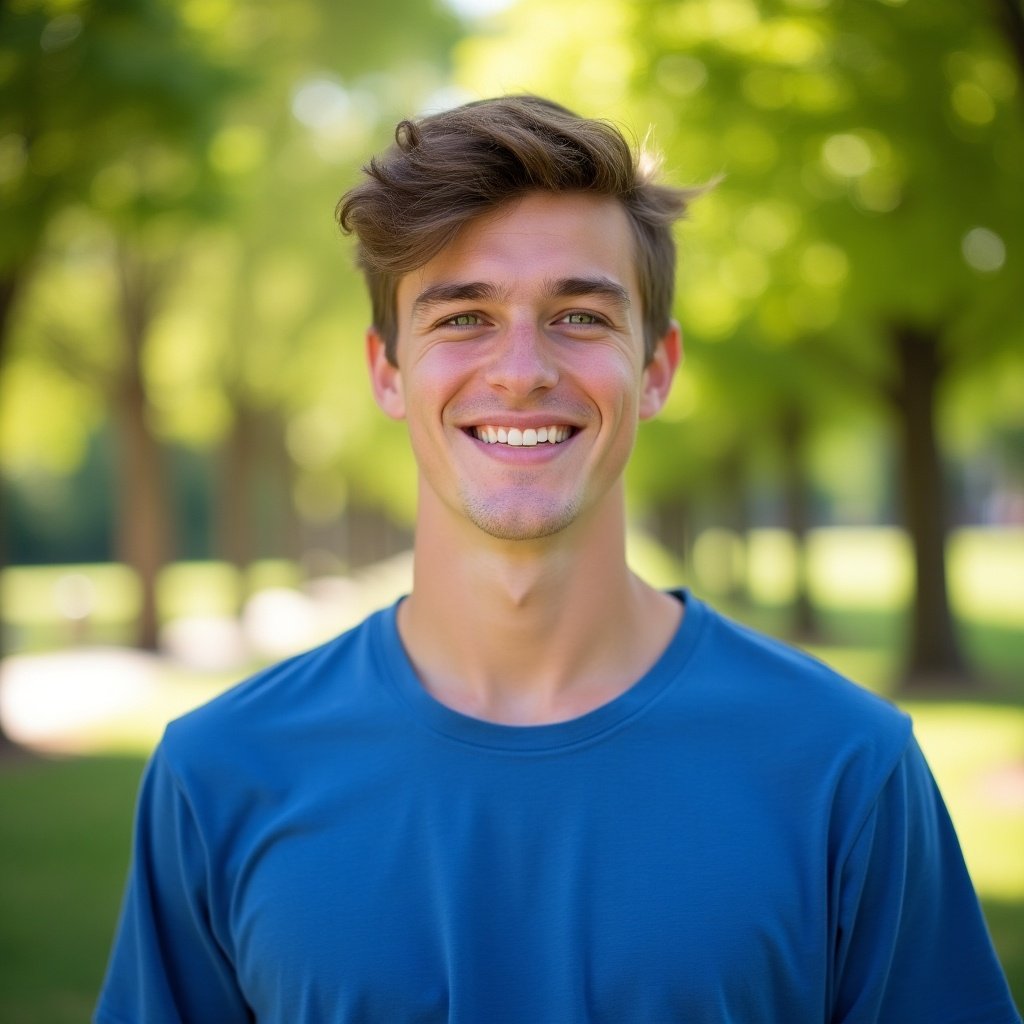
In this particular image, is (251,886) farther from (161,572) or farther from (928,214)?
(161,572)

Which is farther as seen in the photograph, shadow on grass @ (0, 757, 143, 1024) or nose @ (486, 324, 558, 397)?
shadow on grass @ (0, 757, 143, 1024)

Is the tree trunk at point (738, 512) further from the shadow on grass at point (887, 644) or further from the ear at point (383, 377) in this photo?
the ear at point (383, 377)

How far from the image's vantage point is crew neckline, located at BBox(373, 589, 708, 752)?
215 cm

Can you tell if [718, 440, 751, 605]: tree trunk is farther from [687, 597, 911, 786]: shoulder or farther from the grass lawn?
[687, 597, 911, 786]: shoulder

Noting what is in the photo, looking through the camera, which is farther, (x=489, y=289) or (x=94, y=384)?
(x=94, y=384)

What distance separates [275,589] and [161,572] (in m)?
15.5

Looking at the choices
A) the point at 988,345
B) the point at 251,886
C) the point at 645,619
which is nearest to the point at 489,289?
the point at 645,619

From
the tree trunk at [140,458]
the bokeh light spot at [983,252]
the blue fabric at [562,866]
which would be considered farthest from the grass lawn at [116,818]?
the bokeh light spot at [983,252]

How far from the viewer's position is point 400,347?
2398mm

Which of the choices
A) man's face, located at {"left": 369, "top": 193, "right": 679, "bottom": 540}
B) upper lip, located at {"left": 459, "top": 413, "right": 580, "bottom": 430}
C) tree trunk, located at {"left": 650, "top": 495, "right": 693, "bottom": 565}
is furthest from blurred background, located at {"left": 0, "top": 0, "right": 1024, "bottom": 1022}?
tree trunk, located at {"left": 650, "top": 495, "right": 693, "bottom": 565}

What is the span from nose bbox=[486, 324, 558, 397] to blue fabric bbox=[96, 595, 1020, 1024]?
0.54 meters

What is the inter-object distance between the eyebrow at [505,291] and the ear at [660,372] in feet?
1.02

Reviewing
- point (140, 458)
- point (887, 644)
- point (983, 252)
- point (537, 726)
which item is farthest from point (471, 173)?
point (887, 644)

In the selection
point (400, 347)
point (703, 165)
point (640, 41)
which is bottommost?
point (400, 347)
